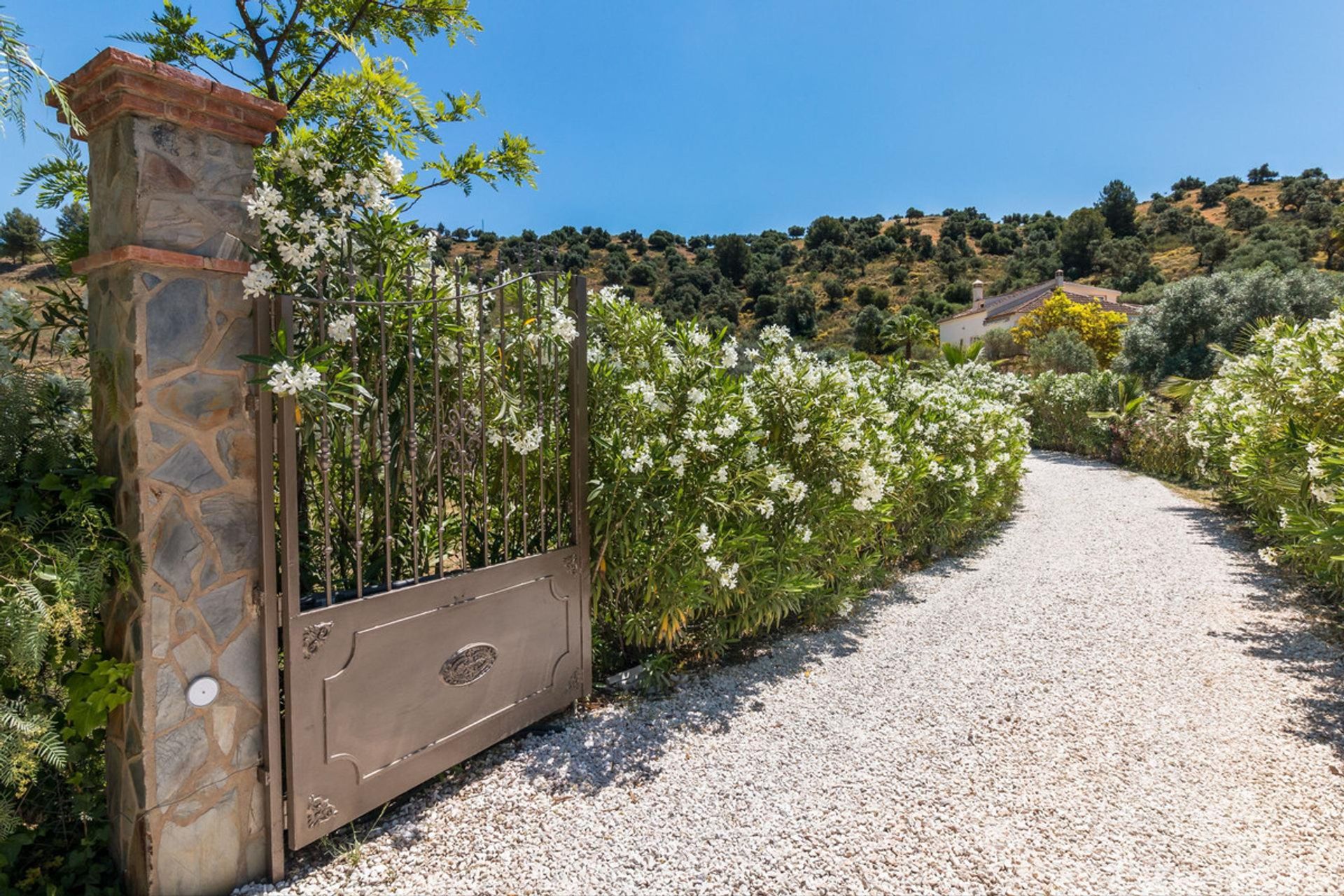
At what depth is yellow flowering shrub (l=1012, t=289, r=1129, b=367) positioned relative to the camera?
2759 cm

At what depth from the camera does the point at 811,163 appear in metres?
20.3

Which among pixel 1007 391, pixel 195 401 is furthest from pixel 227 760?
pixel 1007 391

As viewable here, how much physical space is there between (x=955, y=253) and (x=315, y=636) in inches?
2394

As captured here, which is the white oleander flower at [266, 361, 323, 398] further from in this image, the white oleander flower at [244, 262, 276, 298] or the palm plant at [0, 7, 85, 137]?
the palm plant at [0, 7, 85, 137]

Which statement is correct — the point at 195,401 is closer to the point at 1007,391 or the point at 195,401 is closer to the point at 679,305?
the point at 1007,391

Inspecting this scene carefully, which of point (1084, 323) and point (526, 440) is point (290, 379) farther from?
point (1084, 323)

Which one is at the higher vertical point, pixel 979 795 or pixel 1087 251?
pixel 1087 251

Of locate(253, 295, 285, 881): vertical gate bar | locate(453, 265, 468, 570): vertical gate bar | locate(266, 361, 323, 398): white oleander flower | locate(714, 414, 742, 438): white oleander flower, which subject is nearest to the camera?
locate(266, 361, 323, 398): white oleander flower

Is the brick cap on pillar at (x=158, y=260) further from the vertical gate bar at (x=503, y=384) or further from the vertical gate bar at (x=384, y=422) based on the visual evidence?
the vertical gate bar at (x=503, y=384)

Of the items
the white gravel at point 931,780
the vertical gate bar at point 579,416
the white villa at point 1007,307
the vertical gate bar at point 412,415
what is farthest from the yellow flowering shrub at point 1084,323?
the vertical gate bar at point 412,415

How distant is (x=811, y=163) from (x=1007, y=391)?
9.46 m

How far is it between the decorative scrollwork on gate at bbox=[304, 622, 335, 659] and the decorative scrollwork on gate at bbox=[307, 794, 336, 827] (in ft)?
1.82

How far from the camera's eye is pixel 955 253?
54.9 metres

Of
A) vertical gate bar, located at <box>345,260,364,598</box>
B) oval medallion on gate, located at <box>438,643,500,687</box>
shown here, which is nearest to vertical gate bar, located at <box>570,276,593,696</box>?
oval medallion on gate, located at <box>438,643,500,687</box>
